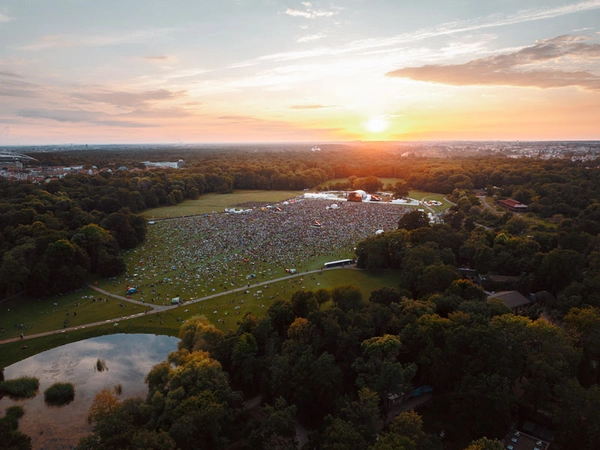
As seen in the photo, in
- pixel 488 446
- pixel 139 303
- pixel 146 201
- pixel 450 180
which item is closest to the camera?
pixel 488 446

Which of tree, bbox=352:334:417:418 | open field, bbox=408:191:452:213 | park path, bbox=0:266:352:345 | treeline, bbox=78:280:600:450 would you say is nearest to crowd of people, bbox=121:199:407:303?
park path, bbox=0:266:352:345

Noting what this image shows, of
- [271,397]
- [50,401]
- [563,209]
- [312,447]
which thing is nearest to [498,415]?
[312,447]

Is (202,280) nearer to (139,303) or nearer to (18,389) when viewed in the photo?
(139,303)

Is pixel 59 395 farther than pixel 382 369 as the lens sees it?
Yes

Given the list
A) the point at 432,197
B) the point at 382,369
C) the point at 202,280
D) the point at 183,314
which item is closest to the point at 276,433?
the point at 382,369

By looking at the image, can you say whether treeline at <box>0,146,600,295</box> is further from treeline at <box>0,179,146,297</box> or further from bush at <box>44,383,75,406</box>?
bush at <box>44,383,75,406</box>

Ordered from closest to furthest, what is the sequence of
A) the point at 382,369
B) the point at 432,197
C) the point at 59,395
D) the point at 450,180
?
the point at 382,369 < the point at 59,395 < the point at 432,197 < the point at 450,180

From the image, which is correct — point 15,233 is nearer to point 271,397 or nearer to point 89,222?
point 89,222
